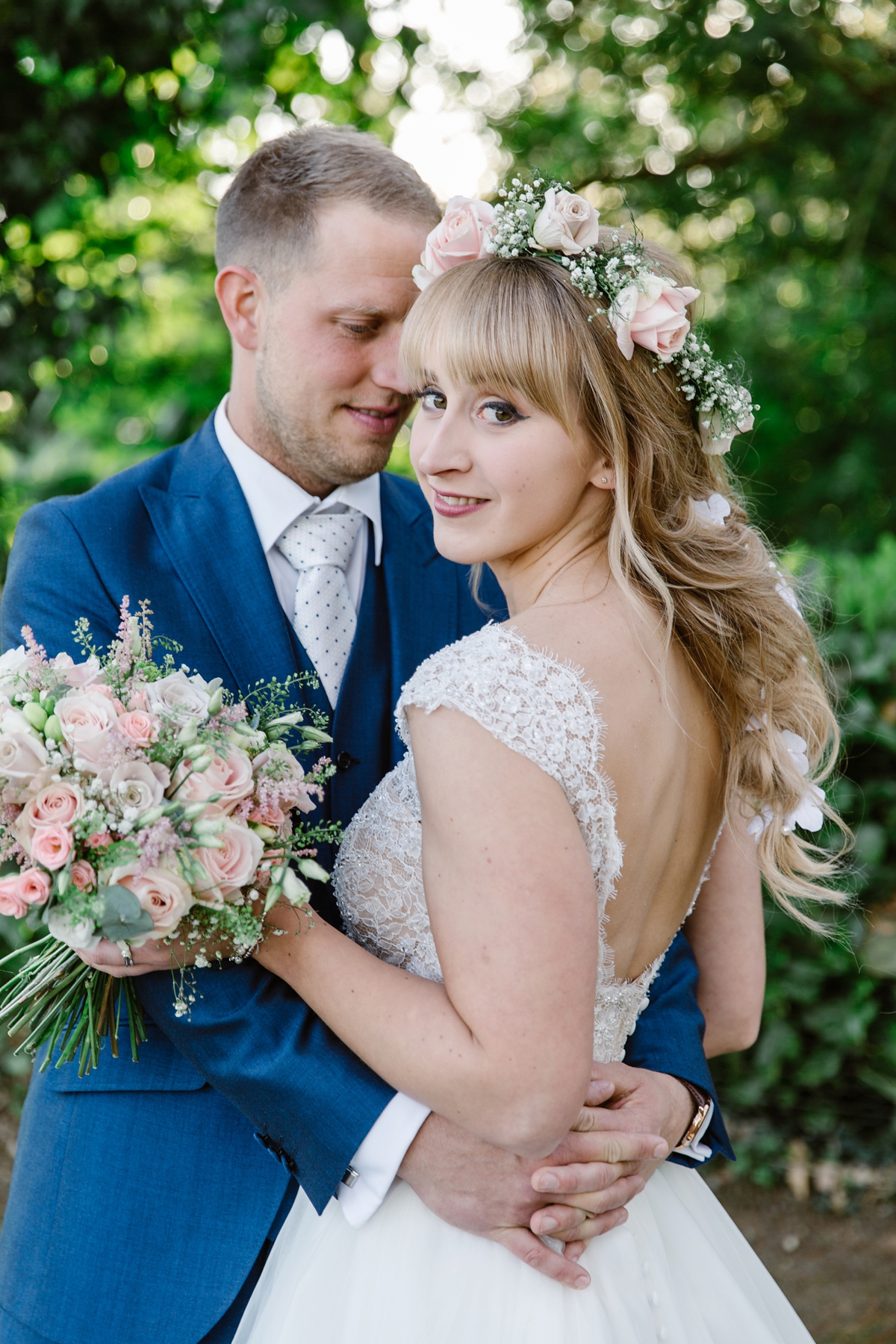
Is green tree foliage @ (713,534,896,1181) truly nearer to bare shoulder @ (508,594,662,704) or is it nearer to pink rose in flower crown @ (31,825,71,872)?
bare shoulder @ (508,594,662,704)

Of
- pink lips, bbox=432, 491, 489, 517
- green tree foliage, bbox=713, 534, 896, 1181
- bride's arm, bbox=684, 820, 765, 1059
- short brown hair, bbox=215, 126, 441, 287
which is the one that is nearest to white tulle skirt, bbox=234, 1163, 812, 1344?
bride's arm, bbox=684, 820, 765, 1059

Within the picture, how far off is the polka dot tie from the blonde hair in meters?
0.62

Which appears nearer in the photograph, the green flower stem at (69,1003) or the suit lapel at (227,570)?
the green flower stem at (69,1003)

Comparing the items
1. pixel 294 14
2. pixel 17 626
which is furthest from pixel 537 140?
pixel 17 626

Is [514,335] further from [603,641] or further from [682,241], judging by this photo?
[682,241]

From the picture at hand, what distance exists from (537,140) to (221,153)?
244 centimetres

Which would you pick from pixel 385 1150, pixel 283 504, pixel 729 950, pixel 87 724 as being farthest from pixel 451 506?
pixel 729 950

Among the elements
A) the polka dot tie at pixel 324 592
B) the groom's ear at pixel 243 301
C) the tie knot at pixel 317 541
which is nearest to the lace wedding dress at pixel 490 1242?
the polka dot tie at pixel 324 592

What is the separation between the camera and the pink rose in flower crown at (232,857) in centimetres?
154

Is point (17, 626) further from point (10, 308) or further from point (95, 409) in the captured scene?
point (95, 409)

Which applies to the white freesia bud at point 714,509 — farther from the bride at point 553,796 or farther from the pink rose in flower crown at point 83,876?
the pink rose in flower crown at point 83,876

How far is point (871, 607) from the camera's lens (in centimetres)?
443

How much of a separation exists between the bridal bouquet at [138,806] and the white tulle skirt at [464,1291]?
0.53m

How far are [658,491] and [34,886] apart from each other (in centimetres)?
124
